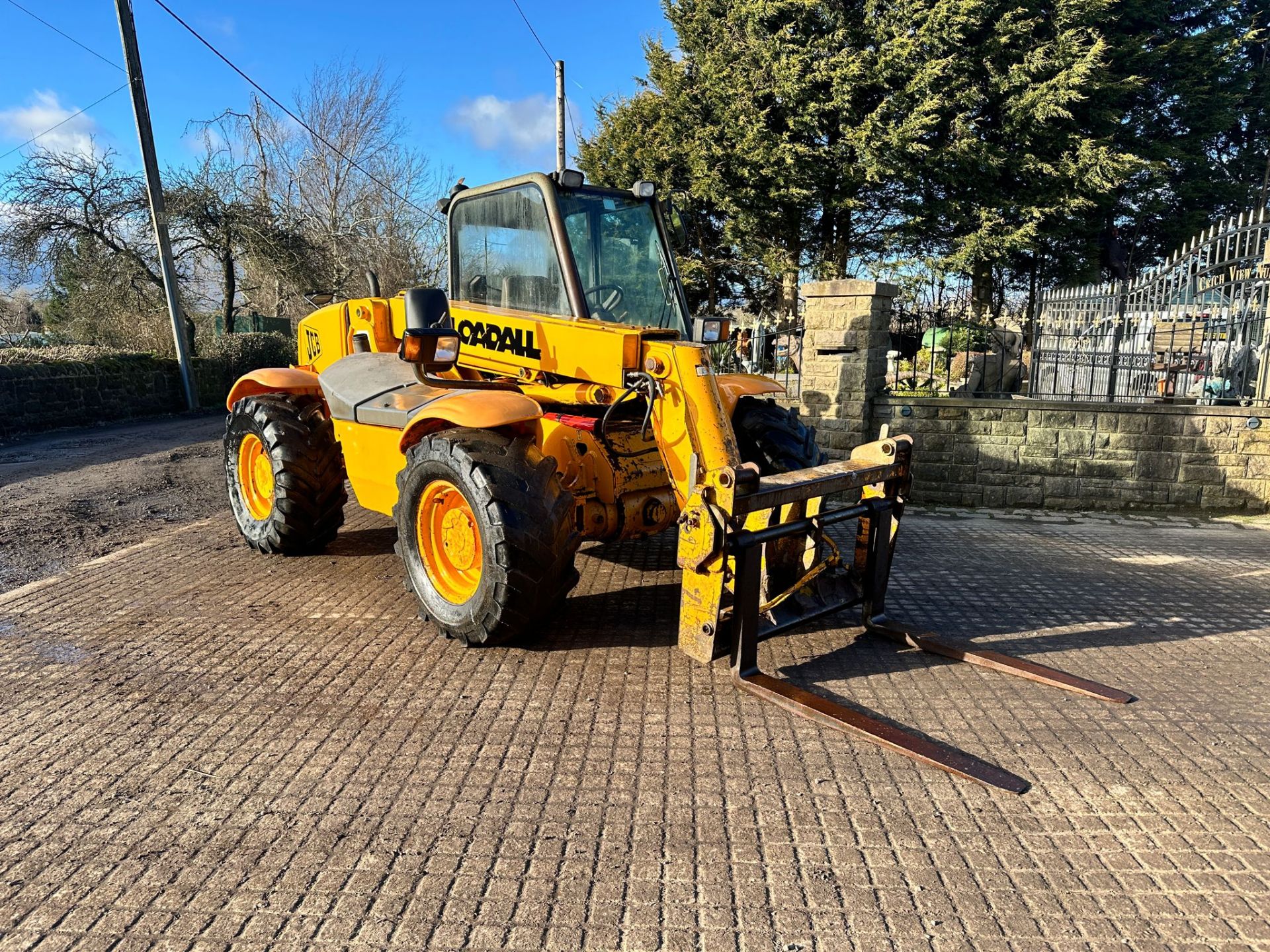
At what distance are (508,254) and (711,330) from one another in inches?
56.8

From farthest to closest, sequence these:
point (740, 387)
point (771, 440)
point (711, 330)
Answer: point (740, 387)
point (771, 440)
point (711, 330)

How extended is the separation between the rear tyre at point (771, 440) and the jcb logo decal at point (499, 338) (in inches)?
54.3

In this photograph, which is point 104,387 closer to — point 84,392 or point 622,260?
point 84,392

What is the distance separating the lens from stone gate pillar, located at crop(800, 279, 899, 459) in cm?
834

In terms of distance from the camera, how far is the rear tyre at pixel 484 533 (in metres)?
3.96

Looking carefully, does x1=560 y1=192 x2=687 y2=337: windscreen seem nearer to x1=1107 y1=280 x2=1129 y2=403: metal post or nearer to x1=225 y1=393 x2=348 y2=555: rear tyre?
x1=225 y1=393 x2=348 y2=555: rear tyre

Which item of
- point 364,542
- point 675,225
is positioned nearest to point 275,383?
point 364,542

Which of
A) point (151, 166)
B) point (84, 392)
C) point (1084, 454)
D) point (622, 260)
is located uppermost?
point (151, 166)

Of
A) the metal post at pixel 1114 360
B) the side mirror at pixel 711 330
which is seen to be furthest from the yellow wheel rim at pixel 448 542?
the metal post at pixel 1114 360

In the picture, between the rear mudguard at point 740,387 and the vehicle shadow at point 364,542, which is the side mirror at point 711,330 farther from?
the vehicle shadow at point 364,542

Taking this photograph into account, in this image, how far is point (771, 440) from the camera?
513cm

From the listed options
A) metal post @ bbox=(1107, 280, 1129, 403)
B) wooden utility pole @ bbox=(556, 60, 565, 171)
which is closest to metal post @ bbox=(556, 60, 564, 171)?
wooden utility pole @ bbox=(556, 60, 565, 171)

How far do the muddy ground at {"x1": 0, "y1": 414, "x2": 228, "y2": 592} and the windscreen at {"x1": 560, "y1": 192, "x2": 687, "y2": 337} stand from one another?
4.49 m

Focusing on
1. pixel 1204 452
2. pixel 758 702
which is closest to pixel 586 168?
pixel 1204 452
